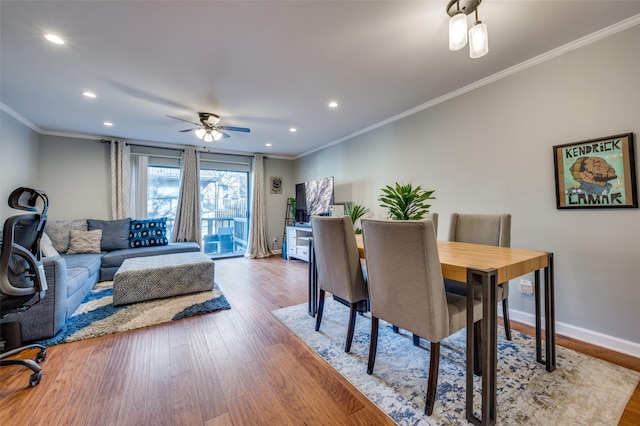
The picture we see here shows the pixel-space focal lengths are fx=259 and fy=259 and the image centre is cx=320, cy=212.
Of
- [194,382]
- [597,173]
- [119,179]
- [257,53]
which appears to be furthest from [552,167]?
[119,179]

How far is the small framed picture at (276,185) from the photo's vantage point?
6.27m

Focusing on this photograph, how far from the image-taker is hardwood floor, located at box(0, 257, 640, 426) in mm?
1354

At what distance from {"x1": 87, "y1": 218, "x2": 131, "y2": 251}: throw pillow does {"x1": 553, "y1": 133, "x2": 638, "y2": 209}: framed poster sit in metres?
5.64

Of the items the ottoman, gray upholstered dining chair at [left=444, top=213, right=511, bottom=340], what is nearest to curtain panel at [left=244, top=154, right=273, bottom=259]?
the ottoman

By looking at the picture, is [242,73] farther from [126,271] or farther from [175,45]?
[126,271]

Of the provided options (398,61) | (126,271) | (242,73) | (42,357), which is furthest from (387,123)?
(42,357)

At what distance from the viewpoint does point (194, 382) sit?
162 cm

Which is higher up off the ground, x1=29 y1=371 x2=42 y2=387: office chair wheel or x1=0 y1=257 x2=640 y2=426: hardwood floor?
x1=29 y1=371 x2=42 y2=387: office chair wheel

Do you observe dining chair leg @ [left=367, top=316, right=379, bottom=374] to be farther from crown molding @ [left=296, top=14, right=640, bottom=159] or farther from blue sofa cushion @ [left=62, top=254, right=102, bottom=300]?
blue sofa cushion @ [left=62, top=254, right=102, bottom=300]

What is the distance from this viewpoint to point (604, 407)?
138 centimetres

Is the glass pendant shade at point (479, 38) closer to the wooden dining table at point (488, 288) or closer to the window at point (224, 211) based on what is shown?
the wooden dining table at point (488, 288)

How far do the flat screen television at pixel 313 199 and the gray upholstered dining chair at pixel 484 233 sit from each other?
2545 mm

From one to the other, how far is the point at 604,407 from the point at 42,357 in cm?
351

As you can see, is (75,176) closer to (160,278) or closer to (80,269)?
(80,269)
